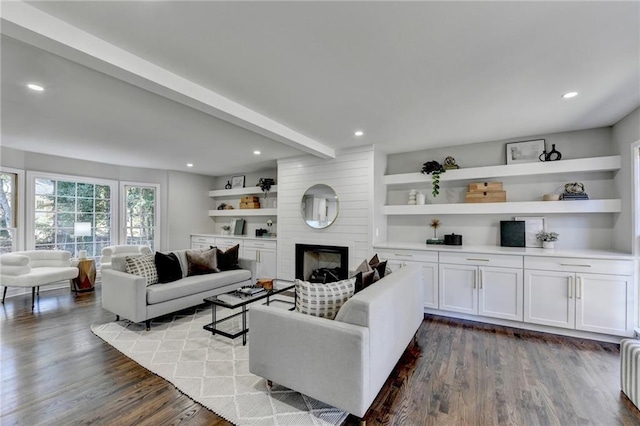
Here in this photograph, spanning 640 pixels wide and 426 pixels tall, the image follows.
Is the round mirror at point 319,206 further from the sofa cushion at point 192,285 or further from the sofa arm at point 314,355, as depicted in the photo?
the sofa arm at point 314,355

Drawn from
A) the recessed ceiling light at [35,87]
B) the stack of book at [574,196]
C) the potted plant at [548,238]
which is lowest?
Answer: the potted plant at [548,238]

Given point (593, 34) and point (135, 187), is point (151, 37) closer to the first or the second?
point (593, 34)

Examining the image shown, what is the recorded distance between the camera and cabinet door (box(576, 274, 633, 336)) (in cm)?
299

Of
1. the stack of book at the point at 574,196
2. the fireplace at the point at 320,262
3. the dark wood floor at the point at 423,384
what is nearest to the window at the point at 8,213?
the dark wood floor at the point at 423,384

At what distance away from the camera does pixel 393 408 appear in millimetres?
2035

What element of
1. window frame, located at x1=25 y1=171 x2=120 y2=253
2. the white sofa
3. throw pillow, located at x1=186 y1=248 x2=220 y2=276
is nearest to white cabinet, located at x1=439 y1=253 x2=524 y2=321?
the white sofa

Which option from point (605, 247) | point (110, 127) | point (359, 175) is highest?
point (110, 127)

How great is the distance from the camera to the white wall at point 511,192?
3.67 m

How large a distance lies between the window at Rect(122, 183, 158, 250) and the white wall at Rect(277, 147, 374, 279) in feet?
11.3

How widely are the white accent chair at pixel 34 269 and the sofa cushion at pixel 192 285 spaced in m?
2.13

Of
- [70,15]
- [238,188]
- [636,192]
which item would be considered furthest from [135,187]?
[636,192]

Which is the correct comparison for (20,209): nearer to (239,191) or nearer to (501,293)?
(239,191)

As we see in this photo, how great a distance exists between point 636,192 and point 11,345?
6876 millimetres

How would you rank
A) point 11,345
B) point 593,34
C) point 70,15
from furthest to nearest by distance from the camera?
point 11,345
point 593,34
point 70,15
